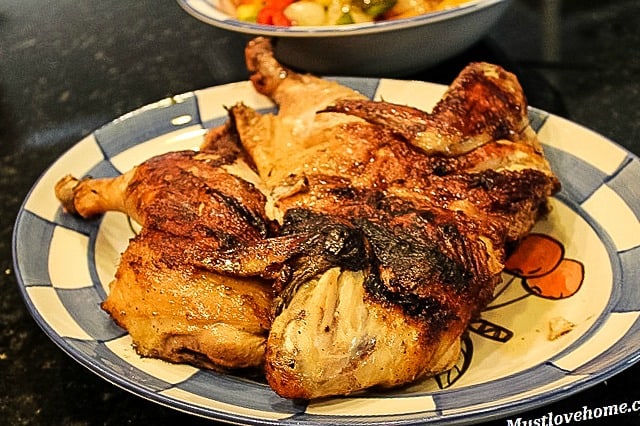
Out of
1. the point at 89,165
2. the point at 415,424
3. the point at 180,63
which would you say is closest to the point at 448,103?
the point at 415,424

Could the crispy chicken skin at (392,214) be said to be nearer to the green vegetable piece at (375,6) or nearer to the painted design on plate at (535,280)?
the painted design on plate at (535,280)

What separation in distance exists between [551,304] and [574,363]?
0.22 m

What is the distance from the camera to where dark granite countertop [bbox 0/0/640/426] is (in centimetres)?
157

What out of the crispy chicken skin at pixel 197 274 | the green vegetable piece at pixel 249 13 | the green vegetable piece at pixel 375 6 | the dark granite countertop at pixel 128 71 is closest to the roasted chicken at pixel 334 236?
the crispy chicken skin at pixel 197 274

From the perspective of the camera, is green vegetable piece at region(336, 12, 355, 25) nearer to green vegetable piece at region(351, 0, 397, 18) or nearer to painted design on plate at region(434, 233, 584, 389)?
green vegetable piece at region(351, 0, 397, 18)

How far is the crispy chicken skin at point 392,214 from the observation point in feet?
3.41

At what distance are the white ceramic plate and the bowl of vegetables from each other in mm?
130

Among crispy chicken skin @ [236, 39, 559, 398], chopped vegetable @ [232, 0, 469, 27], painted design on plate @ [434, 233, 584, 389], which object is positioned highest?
crispy chicken skin @ [236, 39, 559, 398]

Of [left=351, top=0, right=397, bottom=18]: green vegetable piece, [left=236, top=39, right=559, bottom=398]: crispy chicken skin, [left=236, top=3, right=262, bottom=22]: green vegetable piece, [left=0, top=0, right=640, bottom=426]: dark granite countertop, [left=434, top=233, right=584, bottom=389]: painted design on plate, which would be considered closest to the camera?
[left=236, top=39, right=559, bottom=398]: crispy chicken skin

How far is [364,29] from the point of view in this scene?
5.85 ft

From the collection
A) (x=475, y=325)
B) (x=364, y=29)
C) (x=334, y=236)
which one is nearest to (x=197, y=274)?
(x=334, y=236)

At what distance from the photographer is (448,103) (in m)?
1.40

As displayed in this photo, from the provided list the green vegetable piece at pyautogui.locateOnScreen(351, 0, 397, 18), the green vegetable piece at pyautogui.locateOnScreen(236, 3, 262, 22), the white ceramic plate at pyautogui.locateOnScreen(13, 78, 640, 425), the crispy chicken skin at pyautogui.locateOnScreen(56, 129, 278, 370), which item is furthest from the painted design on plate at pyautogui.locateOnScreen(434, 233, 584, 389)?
the green vegetable piece at pyautogui.locateOnScreen(236, 3, 262, 22)

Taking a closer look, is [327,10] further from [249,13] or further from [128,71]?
[128,71]
